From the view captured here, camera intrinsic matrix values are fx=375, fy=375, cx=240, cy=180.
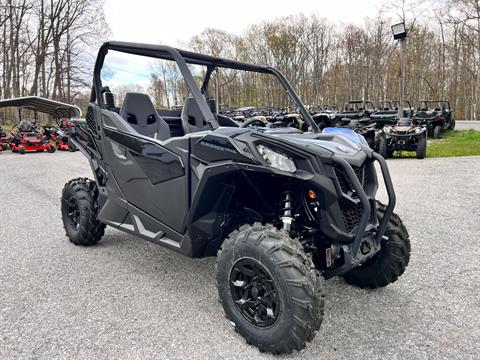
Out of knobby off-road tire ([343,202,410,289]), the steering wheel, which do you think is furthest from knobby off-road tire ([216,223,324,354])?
the steering wheel

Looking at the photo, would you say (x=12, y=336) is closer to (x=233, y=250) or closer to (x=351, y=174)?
(x=233, y=250)

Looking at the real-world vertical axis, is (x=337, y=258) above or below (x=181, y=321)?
above

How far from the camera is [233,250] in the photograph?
236 cm

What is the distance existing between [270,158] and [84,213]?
2651 millimetres

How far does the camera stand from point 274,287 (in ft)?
7.20

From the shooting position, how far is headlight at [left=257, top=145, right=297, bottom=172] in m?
2.23

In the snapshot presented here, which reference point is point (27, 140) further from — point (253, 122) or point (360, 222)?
point (360, 222)

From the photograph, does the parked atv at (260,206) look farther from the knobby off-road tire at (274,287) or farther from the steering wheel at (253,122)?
the steering wheel at (253,122)

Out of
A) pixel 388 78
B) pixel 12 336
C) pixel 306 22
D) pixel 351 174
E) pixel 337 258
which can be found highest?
pixel 306 22

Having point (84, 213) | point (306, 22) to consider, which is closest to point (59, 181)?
point (84, 213)

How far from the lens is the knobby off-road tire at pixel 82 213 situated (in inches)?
161

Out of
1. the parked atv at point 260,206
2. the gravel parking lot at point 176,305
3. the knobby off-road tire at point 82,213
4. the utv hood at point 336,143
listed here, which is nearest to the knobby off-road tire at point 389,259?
the parked atv at point 260,206

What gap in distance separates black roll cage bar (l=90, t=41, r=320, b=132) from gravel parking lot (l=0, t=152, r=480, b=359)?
1.42 m

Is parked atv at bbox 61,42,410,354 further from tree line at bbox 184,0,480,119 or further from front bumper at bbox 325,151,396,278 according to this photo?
tree line at bbox 184,0,480,119
